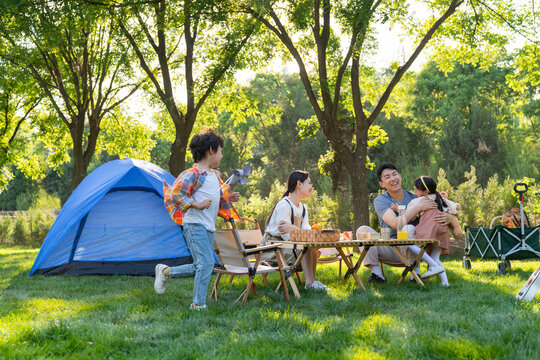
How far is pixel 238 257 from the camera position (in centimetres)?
551

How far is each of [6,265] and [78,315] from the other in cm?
701

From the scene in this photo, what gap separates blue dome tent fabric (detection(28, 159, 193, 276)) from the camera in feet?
27.9

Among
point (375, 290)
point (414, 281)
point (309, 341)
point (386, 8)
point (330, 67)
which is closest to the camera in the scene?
point (309, 341)

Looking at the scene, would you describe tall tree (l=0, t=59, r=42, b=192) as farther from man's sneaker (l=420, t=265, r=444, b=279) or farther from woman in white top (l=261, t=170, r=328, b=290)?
man's sneaker (l=420, t=265, r=444, b=279)

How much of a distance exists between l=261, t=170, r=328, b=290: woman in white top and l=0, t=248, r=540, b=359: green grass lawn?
13.8 inches

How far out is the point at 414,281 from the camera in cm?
660

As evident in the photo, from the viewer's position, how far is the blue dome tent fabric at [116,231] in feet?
27.9

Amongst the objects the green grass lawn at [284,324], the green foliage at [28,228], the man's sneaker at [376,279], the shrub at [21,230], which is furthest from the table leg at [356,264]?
the shrub at [21,230]

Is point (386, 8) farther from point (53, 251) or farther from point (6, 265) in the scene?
point (6, 265)

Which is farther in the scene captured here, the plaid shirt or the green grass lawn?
the plaid shirt

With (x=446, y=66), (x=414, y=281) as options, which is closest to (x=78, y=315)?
(x=414, y=281)

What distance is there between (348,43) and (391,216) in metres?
6.13

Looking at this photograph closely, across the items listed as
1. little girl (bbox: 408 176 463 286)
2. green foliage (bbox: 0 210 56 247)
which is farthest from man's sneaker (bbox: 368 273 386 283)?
green foliage (bbox: 0 210 56 247)

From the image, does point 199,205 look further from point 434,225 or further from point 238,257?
point 434,225
